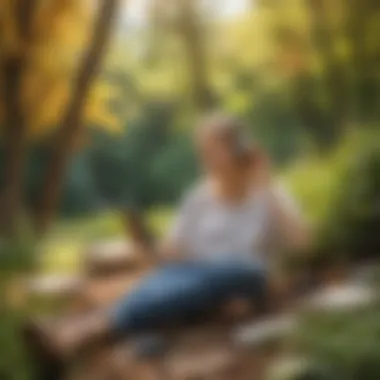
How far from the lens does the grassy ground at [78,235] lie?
1.91m

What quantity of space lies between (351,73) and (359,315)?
15.9 inches

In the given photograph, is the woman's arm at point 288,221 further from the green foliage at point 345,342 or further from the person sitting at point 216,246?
the green foliage at point 345,342

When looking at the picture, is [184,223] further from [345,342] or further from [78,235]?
[345,342]

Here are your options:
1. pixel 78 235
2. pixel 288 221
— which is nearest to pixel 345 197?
pixel 288 221

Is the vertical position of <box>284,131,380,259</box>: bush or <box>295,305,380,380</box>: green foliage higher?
<box>284,131,380,259</box>: bush

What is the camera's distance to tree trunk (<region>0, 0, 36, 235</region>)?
1923 millimetres

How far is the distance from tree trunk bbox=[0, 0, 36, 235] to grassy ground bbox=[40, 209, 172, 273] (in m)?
0.08

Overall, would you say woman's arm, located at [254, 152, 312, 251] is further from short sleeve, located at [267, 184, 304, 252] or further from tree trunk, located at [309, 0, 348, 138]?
tree trunk, located at [309, 0, 348, 138]

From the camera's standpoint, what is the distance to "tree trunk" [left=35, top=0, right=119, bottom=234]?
1.92 metres

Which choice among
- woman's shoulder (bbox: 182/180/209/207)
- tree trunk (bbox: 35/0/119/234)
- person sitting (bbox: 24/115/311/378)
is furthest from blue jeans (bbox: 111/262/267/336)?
tree trunk (bbox: 35/0/119/234)

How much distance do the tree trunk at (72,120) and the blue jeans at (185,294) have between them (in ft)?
0.67

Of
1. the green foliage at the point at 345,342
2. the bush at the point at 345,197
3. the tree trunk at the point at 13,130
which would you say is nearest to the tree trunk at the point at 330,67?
the bush at the point at 345,197

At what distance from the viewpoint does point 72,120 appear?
6.33ft

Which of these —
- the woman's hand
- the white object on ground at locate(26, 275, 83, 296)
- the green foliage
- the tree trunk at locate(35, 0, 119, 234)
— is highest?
the tree trunk at locate(35, 0, 119, 234)
